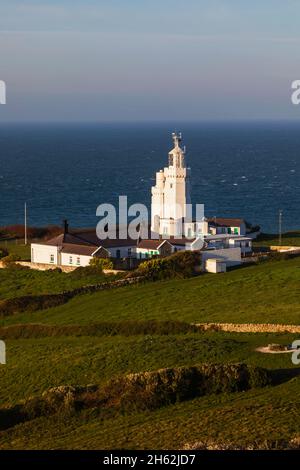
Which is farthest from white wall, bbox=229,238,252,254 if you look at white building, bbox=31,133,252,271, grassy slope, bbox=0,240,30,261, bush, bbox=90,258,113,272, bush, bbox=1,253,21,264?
bush, bbox=1,253,21,264

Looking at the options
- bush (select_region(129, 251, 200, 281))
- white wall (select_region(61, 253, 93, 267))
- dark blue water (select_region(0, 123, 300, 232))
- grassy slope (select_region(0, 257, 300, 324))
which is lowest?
grassy slope (select_region(0, 257, 300, 324))

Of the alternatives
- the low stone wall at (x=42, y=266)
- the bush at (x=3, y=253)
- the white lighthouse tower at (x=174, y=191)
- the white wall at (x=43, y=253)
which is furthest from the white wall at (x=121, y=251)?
the bush at (x=3, y=253)

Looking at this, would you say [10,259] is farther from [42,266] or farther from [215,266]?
[215,266]

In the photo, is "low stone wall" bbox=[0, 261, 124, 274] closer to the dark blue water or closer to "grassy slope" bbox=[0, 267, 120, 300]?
"grassy slope" bbox=[0, 267, 120, 300]

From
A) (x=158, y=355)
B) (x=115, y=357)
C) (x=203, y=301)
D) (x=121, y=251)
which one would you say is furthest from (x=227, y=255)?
(x=115, y=357)

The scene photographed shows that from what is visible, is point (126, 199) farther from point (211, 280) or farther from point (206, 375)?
point (206, 375)
